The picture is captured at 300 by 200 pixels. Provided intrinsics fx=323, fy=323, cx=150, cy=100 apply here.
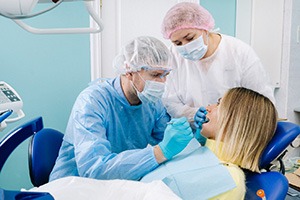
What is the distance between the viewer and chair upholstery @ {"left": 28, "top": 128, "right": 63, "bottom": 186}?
59.0 inches

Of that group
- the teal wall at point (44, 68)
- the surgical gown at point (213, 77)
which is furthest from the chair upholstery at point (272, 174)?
the teal wall at point (44, 68)

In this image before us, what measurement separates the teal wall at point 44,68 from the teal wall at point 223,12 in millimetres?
1086

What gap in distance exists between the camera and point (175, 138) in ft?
4.12

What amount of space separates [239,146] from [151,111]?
1.59 ft

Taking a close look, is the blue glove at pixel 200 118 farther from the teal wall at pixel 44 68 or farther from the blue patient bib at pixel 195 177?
the teal wall at pixel 44 68

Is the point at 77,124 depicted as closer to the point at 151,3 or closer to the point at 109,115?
the point at 109,115

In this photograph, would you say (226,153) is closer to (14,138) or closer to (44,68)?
(14,138)

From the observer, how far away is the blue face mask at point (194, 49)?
1.67 metres

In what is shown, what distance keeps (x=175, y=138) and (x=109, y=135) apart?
37 centimetres

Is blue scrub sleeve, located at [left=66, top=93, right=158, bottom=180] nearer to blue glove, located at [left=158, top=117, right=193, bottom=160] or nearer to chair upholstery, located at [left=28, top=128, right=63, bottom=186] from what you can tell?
blue glove, located at [left=158, top=117, right=193, bottom=160]

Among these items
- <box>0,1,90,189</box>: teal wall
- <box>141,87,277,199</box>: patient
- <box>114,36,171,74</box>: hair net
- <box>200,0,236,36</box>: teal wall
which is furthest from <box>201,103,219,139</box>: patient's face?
<box>200,0,236,36</box>: teal wall

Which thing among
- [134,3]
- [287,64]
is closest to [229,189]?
[134,3]

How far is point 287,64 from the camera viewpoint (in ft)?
9.81

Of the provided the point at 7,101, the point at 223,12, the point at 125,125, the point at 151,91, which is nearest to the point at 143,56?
the point at 151,91
